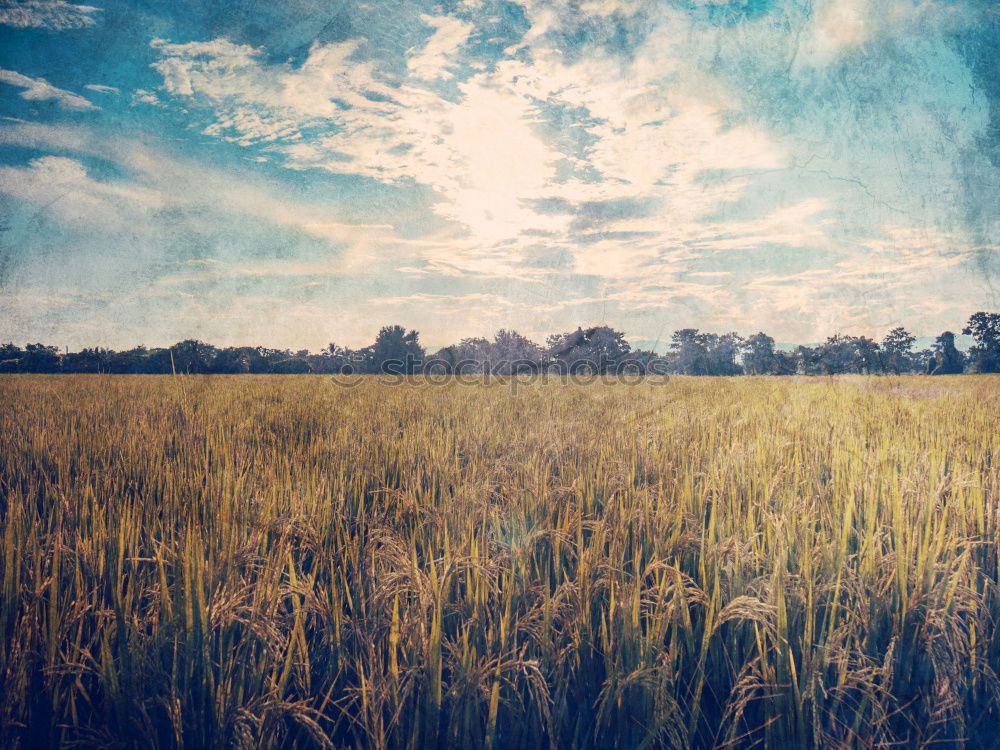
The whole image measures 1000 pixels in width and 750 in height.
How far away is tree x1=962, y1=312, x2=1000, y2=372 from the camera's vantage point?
111ft

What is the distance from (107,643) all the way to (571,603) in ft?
4.57

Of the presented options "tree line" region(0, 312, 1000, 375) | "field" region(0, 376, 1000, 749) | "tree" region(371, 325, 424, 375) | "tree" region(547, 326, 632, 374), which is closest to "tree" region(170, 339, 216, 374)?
"field" region(0, 376, 1000, 749)

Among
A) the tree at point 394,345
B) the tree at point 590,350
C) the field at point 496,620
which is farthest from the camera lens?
the tree at point 394,345

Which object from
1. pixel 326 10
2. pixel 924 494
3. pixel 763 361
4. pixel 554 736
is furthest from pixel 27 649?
pixel 763 361

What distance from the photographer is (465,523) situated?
7.44 feet

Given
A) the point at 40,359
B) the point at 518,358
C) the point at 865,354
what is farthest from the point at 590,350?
the point at 40,359

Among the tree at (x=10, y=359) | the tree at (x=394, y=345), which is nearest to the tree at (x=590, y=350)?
the tree at (x=394, y=345)

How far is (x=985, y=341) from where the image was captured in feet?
114

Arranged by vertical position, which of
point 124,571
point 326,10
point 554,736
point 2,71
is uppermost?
point 326,10

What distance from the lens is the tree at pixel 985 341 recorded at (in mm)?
33909

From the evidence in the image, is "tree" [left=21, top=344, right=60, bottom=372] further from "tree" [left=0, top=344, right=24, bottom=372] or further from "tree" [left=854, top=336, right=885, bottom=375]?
"tree" [left=854, top=336, right=885, bottom=375]

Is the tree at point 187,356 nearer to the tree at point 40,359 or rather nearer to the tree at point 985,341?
the tree at point 40,359

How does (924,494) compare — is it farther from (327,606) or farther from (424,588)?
(327,606)

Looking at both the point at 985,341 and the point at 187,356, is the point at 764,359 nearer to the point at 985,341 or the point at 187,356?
the point at 985,341
